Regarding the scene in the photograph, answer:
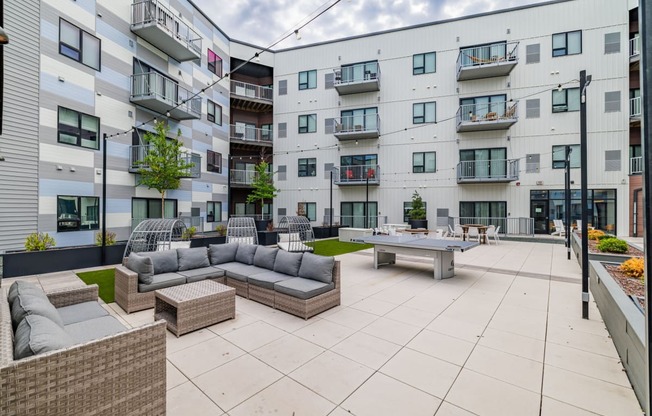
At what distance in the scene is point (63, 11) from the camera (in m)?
9.83

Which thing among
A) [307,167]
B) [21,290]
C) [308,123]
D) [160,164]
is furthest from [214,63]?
[21,290]

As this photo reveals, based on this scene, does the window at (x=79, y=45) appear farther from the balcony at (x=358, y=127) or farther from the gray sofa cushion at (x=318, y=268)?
the balcony at (x=358, y=127)

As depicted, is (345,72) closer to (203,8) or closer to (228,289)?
(203,8)

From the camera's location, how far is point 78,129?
10.3m

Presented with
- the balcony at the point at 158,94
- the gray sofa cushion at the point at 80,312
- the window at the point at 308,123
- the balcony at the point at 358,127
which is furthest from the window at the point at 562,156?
the gray sofa cushion at the point at 80,312

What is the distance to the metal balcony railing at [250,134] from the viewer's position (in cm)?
1925

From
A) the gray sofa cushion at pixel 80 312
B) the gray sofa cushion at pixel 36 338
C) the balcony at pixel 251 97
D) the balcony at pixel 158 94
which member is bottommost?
the gray sofa cushion at pixel 80 312

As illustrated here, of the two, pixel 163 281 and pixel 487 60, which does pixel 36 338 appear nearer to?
pixel 163 281

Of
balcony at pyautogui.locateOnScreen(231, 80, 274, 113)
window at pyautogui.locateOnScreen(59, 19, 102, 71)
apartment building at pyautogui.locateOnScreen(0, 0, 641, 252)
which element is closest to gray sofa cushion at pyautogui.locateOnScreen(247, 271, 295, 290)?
apartment building at pyautogui.locateOnScreen(0, 0, 641, 252)

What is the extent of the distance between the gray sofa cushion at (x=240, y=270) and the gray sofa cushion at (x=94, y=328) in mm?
2245

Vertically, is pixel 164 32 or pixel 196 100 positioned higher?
pixel 164 32

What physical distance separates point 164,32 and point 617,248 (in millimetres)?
16833

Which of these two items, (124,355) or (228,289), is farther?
(228,289)

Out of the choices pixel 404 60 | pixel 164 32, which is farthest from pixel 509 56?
pixel 164 32
